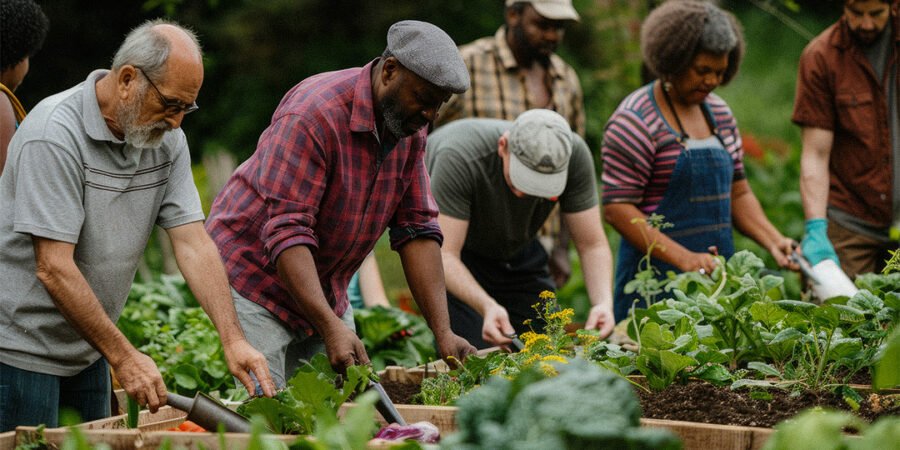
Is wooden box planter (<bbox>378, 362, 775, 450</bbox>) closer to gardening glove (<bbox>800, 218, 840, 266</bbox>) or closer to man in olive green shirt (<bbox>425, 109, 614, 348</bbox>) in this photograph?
man in olive green shirt (<bbox>425, 109, 614, 348</bbox>)

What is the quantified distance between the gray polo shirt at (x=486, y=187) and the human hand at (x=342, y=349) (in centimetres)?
118

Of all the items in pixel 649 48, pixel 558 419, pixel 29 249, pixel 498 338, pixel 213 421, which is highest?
pixel 649 48

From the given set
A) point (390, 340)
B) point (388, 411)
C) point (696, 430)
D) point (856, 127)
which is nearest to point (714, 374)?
point (696, 430)

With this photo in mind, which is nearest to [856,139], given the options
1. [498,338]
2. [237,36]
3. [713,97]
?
[713,97]

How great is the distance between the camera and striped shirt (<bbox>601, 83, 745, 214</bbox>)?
3705 mm

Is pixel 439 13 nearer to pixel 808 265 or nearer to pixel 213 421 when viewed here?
pixel 808 265

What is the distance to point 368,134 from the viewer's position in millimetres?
2629

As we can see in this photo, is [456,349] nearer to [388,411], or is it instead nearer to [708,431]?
[388,411]

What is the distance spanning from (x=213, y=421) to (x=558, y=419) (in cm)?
97

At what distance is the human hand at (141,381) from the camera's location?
2170 mm

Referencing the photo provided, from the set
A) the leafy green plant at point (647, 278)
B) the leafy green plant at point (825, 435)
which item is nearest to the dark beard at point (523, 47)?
the leafy green plant at point (647, 278)

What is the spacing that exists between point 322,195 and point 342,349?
475 mm

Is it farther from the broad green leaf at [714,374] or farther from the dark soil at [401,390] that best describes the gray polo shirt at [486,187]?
the broad green leaf at [714,374]

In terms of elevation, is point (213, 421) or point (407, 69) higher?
point (407, 69)
